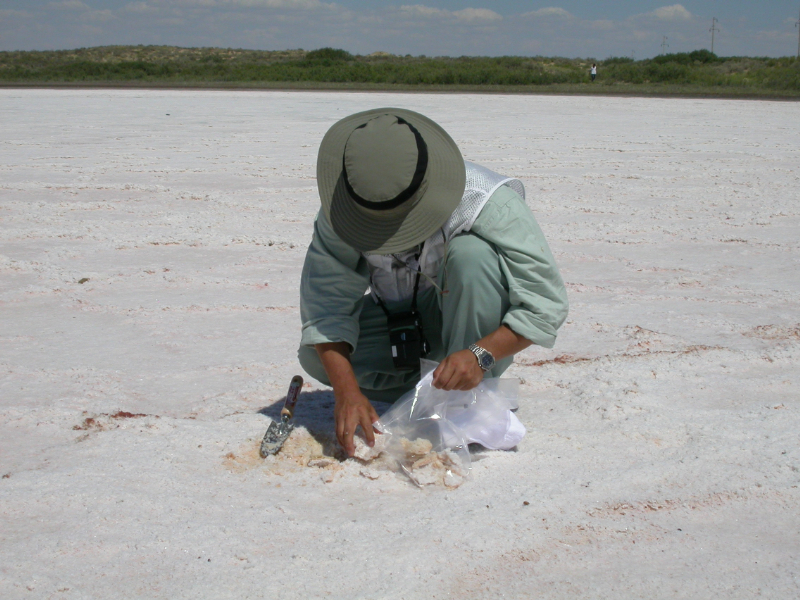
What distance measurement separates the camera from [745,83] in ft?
67.5

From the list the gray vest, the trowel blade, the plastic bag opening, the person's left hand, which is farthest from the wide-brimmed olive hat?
the trowel blade

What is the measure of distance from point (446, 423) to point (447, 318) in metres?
0.29

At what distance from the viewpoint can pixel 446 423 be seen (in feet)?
6.92

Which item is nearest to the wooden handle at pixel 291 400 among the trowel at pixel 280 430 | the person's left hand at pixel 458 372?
the trowel at pixel 280 430

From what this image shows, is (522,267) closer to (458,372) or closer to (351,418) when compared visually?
(458,372)

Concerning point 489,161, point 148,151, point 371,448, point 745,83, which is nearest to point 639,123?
point 489,161

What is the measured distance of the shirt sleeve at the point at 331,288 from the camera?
2076 millimetres

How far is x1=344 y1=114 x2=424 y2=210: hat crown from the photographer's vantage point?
5.79 ft

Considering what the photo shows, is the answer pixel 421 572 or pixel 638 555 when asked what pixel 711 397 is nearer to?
pixel 638 555

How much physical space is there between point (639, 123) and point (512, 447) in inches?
353

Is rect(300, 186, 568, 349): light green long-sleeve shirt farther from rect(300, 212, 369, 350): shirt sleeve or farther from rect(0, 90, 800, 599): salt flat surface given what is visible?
rect(0, 90, 800, 599): salt flat surface

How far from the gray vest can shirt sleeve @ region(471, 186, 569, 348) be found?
0.11ft

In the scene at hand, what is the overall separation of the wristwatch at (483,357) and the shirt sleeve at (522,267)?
0.31 ft

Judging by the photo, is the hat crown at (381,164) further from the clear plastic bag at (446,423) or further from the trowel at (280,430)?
the trowel at (280,430)
